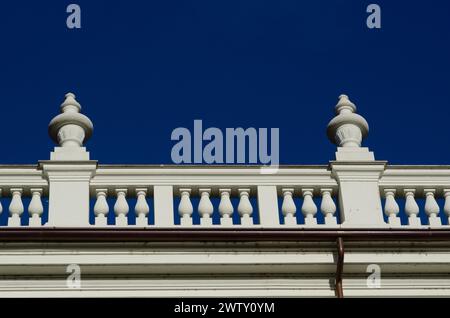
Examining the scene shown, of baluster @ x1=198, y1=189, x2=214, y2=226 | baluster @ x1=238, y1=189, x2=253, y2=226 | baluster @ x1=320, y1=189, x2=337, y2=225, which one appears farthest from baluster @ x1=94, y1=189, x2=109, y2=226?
baluster @ x1=320, y1=189, x2=337, y2=225

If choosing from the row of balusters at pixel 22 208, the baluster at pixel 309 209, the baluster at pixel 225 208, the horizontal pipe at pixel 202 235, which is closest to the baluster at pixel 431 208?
the horizontal pipe at pixel 202 235

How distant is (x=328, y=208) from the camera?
20062mm

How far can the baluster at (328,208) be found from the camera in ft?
65.4

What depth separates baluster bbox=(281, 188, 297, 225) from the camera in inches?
782

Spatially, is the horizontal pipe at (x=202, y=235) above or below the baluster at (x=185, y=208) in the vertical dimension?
below

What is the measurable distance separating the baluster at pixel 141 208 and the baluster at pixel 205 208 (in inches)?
26.1

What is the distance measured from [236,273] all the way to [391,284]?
6.06 feet

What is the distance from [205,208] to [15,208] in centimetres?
232

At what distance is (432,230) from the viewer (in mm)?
19453

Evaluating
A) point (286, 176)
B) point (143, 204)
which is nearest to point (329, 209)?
point (286, 176)

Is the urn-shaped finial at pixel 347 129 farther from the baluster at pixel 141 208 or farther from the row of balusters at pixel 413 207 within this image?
the baluster at pixel 141 208

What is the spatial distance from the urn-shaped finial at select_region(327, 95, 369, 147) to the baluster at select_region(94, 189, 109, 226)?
10.3ft

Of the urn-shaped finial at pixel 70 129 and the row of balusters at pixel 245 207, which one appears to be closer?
the row of balusters at pixel 245 207
